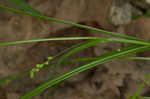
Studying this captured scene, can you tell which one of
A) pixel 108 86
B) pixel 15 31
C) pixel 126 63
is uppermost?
pixel 15 31

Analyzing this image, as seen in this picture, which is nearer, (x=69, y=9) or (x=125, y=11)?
(x=69, y=9)

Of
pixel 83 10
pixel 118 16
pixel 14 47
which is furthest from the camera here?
pixel 118 16

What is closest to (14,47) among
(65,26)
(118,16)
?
(65,26)

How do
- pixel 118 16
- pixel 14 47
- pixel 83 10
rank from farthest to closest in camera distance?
pixel 118 16 → pixel 83 10 → pixel 14 47

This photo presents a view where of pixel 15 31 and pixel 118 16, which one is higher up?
pixel 118 16

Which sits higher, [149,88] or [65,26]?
[65,26]

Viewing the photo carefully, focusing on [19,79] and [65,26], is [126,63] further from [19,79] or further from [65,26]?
[19,79]

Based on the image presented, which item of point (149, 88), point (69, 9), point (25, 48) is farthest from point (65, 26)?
point (149, 88)

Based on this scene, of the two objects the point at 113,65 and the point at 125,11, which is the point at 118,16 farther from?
the point at 113,65

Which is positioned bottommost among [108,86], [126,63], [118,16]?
[108,86]
